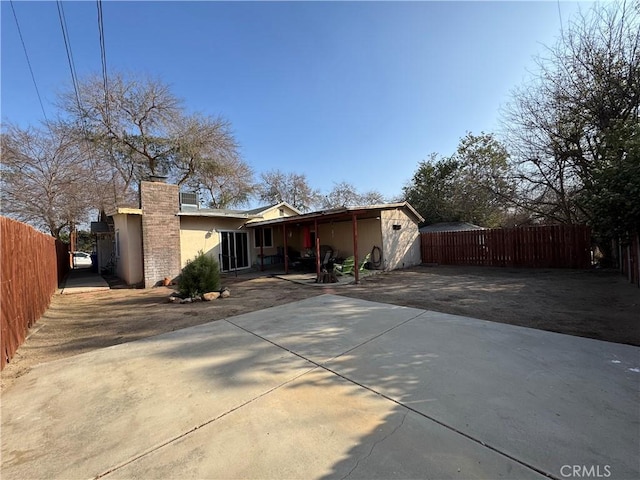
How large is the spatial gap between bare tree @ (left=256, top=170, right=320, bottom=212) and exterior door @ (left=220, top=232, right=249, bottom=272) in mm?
16559

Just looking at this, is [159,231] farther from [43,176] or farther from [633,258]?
[633,258]

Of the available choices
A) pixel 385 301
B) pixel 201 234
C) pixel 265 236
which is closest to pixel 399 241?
pixel 265 236

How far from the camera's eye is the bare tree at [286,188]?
29688 millimetres

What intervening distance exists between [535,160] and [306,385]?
1500 cm

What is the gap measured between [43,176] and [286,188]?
743 inches

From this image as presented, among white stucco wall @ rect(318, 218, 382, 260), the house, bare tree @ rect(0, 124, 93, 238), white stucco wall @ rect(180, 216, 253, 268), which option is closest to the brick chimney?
the house

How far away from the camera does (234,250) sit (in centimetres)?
1299

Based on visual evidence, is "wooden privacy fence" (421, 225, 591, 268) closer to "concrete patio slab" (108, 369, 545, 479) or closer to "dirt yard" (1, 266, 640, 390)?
"dirt yard" (1, 266, 640, 390)

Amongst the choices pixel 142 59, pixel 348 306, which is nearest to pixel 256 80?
pixel 142 59

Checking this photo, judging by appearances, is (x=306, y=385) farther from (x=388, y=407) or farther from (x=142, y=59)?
(x=142, y=59)

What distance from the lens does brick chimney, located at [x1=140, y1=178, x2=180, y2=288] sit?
9758mm

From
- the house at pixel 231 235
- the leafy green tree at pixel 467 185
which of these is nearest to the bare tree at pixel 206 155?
the house at pixel 231 235
